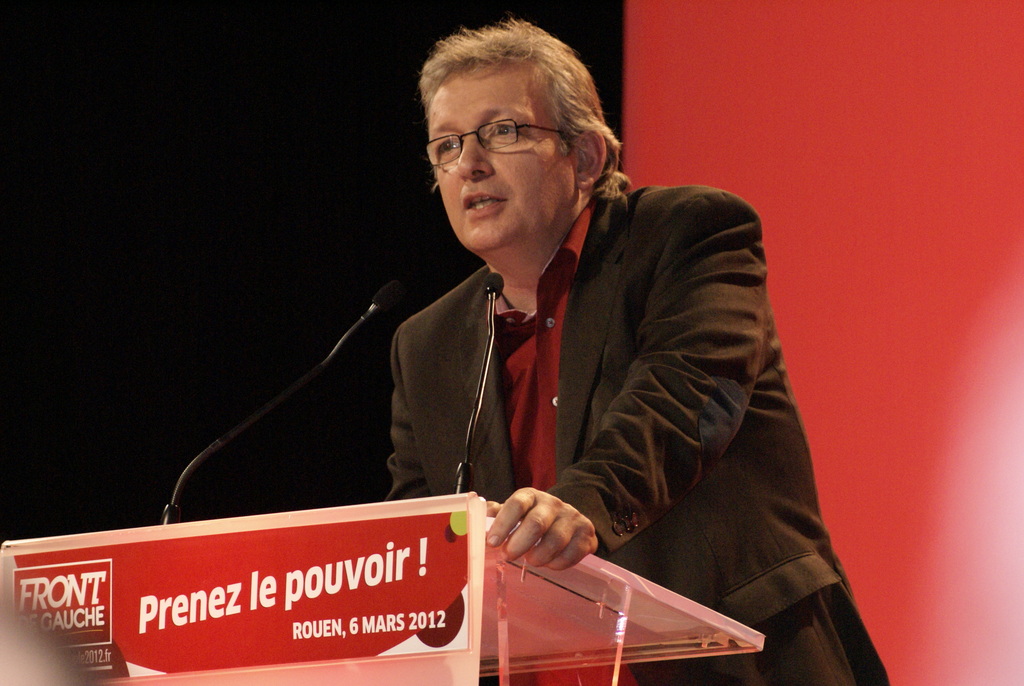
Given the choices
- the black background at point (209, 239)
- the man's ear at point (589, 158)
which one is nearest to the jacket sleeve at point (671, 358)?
the man's ear at point (589, 158)

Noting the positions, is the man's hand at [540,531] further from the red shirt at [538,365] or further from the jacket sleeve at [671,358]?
the red shirt at [538,365]

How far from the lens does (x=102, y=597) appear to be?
1086 millimetres

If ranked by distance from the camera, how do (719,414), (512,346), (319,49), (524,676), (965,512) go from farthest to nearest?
(319,49) → (965,512) → (512,346) → (719,414) → (524,676)

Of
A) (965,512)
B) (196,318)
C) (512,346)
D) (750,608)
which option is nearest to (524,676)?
(750,608)

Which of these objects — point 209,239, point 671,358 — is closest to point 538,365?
point 671,358

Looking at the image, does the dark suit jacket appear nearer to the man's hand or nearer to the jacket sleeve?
the jacket sleeve

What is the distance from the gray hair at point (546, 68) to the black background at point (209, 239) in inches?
39.7

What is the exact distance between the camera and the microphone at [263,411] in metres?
1.54

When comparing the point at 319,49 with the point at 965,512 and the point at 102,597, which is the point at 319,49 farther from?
the point at 102,597

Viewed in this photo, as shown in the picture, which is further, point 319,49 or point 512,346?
point 319,49

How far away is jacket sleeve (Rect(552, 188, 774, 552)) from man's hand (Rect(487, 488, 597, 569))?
0.49ft

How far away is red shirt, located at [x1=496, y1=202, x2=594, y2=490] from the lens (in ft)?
6.74

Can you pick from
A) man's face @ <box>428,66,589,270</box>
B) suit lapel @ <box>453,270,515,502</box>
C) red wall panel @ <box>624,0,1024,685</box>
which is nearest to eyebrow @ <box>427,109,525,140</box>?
man's face @ <box>428,66,589,270</box>

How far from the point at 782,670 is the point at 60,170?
2.64 m
